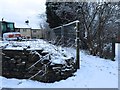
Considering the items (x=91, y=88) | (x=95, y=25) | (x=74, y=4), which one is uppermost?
(x=74, y=4)

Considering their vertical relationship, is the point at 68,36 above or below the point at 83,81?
above

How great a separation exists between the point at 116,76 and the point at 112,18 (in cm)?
617

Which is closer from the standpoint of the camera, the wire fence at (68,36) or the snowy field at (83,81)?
the snowy field at (83,81)

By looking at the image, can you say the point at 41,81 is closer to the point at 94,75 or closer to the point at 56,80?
the point at 56,80

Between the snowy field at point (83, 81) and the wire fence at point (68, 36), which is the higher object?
the wire fence at point (68, 36)

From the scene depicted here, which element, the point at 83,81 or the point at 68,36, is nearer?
the point at 83,81

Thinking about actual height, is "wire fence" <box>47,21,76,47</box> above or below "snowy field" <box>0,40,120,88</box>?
above

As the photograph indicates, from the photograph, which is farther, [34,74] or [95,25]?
[95,25]

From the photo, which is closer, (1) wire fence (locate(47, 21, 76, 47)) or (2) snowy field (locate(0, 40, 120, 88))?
(2) snowy field (locate(0, 40, 120, 88))

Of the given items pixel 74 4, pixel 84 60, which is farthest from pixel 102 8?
pixel 84 60

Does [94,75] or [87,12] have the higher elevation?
[87,12]

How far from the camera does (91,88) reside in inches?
306

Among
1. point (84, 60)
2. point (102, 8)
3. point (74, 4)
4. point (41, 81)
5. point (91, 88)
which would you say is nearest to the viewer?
point (91, 88)

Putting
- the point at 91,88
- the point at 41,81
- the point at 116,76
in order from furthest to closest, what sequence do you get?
the point at 116,76, the point at 41,81, the point at 91,88
